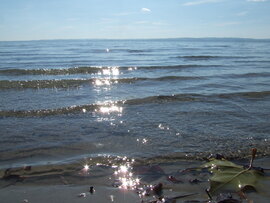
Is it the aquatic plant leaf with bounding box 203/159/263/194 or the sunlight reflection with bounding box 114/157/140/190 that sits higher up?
the aquatic plant leaf with bounding box 203/159/263/194

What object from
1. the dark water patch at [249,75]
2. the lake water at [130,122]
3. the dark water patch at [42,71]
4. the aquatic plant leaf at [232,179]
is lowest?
the lake water at [130,122]

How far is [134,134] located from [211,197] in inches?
→ 103

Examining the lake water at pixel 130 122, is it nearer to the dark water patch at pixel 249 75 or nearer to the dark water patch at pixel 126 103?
the dark water patch at pixel 126 103

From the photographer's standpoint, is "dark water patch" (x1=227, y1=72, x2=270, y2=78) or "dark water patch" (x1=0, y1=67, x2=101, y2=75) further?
"dark water patch" (x1=0, y1=67, x2=101, y2=75)

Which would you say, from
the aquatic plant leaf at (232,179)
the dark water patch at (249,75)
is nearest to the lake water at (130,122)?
the aquatic plant leaf at (232,179)

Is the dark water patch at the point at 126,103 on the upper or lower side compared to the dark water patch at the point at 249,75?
lower

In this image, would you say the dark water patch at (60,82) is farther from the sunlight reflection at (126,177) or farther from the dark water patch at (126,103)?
the sunlight reflection at (126,177)

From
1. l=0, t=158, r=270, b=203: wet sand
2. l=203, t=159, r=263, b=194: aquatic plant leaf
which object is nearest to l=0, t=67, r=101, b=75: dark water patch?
l=0, t=158, r=270, b=203: wet sand

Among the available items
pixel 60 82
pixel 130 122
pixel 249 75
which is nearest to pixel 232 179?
pixel 130 122

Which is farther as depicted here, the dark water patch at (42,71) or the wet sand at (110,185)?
the dark water patch at (42,71)

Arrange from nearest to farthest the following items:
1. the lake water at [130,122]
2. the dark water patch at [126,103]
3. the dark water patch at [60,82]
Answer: the lake water at [130,122] < the dark water patch at [126,103] < the dark water patch at [60,82]

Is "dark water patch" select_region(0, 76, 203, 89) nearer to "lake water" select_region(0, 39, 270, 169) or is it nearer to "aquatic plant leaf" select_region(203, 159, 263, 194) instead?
"lake water" select_region(0, 39, 270, 169)

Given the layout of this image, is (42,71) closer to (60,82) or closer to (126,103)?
(60,82)

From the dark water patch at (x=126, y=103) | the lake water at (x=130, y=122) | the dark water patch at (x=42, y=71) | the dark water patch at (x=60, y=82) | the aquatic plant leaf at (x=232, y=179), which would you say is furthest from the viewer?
the dark water patch at (x=42, y=71)
